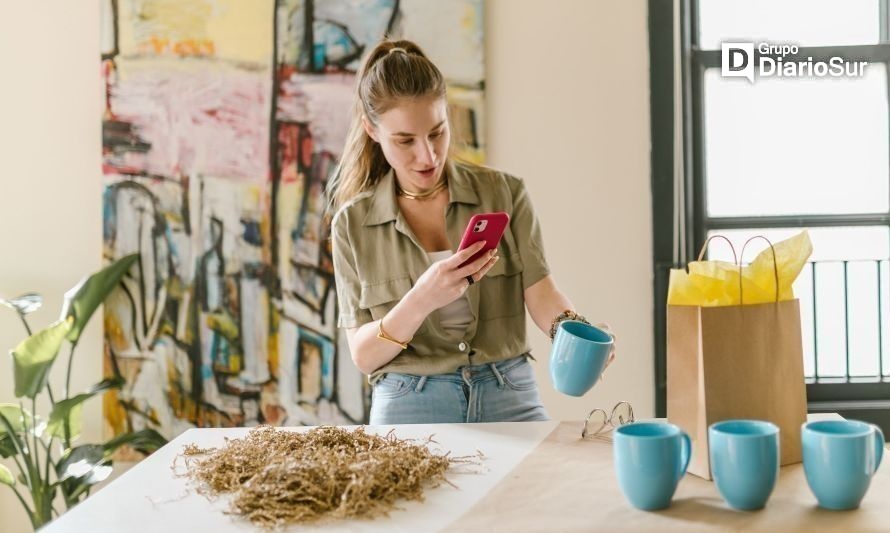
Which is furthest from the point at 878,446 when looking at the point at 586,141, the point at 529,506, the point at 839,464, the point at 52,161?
the point at 52,161

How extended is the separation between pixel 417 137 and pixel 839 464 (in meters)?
1.07

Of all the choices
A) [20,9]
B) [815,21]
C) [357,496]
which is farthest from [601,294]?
[20,9]

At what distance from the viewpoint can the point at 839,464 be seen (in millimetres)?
1020

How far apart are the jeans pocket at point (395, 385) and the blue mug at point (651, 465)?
2.59 feet

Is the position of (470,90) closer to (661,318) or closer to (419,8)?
(419,8)

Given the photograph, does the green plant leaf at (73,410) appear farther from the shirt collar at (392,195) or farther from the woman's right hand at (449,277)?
the woman's right hand at (449,277)

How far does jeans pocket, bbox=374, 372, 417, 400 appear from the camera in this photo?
182 centimetres

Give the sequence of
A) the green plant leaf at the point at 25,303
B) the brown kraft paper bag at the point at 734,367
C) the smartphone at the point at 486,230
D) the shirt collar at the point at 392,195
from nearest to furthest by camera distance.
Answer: the brown kraft paper bag at the point at 734,367
the smartphone at the point at 486,230
the shirt collar at the point at 392,195
the green plant leaf at the point at 25,303

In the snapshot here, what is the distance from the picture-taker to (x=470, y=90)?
8.80 feet

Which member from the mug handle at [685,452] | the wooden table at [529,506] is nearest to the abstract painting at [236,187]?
the wooden table at [529,506]

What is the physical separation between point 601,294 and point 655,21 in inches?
33.2

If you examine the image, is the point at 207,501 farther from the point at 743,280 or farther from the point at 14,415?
the point at 14,415

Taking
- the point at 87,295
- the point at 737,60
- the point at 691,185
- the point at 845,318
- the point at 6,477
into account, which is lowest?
the point at 6,477

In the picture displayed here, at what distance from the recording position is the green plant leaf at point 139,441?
8.54ft
